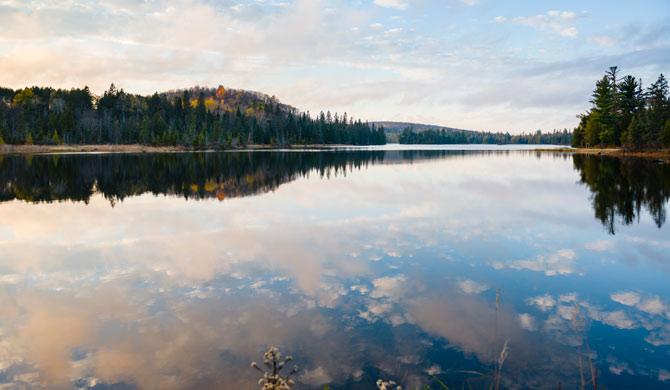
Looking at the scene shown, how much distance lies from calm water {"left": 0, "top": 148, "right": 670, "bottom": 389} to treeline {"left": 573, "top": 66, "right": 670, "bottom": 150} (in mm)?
58342

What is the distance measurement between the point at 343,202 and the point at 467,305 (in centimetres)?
1599

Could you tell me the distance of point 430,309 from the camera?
926cm

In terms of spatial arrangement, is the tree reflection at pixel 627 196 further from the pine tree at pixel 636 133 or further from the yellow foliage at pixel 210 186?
the pine tree at pixel 636 133

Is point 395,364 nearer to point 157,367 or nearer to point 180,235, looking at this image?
point 157,367

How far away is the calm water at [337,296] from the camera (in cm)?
695

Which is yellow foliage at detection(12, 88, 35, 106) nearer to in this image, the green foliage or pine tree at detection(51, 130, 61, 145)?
pine tree at detection(51, 130, 61, 145)

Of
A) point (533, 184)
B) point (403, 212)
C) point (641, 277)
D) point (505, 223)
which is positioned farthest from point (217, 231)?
point (533, 184)

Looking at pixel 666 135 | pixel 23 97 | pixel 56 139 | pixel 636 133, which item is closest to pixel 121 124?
pixel 56 139

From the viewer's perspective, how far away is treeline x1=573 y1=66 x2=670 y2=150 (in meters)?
69.1

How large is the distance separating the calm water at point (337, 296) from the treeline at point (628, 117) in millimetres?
58342

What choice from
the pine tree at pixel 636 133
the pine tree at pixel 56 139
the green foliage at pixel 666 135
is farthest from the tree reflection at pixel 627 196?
the pine tree at pixel 56 139

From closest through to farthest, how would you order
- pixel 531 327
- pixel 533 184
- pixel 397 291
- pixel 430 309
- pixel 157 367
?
1. pixel 157 367
2. pixel 531 327
3. pixel 430 309
4. pixel 397 291
5. pixel 533 184

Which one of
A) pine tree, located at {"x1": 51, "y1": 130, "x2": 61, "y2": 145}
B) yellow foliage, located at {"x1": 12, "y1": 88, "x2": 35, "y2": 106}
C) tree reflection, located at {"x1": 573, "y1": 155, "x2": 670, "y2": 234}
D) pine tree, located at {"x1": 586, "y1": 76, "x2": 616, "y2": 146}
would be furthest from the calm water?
yellow foliage, located at {"x1": 12, "y1": 88, "x2": 35, "y2": 106}

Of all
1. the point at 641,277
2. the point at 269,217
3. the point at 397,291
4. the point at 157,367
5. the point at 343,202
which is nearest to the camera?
the point at 157,367
